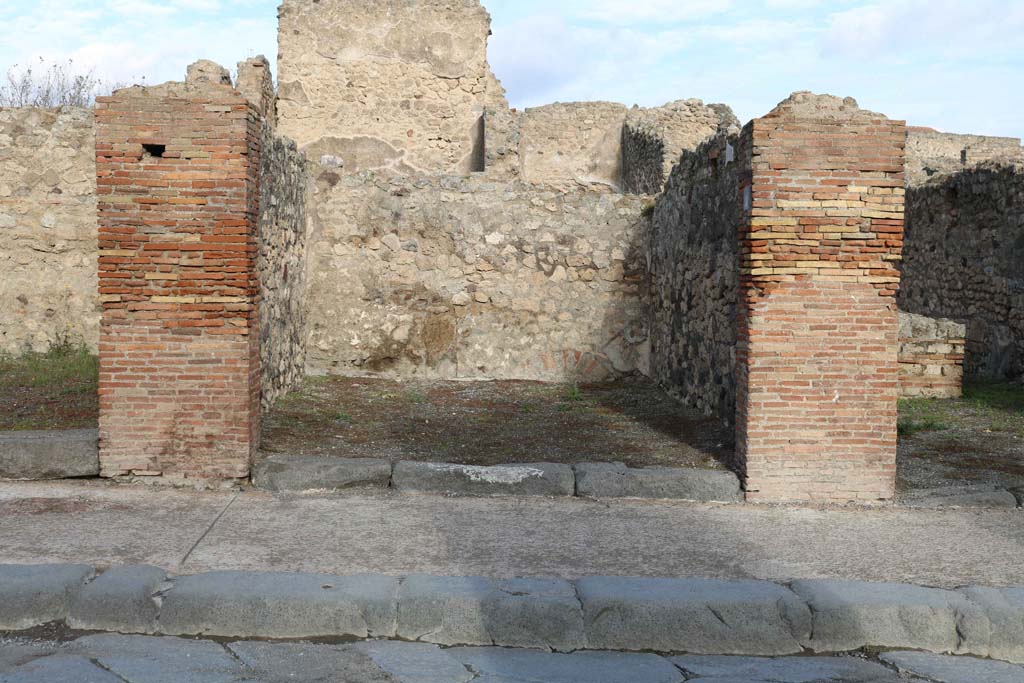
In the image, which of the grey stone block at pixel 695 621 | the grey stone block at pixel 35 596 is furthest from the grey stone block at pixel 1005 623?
the grey stone block at pixel 35 596

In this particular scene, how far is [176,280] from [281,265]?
2836 mm

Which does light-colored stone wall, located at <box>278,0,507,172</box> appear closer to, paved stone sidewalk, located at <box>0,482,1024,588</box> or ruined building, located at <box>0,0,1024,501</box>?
ruined building, located at <box>0,0,1024,501</box>

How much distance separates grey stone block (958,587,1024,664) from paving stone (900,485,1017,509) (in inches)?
62.2

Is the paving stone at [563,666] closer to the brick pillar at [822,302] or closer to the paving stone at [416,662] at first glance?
the paving stone at [416,662]

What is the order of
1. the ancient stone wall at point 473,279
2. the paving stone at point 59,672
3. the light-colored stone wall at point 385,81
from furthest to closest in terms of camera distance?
the light-colored stone wall at point 385,81 → the ancient stone wall at point 473,279 → the paving stone at point 59,672

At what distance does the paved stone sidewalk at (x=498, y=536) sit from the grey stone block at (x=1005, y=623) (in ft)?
0.75

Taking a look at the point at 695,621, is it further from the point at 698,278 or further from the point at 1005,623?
the point at 698,278

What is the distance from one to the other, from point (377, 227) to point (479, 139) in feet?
13.1

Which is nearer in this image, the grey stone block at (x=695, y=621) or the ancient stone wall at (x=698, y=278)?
the grey stone block at (x=695, y=621)

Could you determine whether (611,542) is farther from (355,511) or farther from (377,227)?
(377,227)

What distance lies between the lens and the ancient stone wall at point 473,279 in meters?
9.55

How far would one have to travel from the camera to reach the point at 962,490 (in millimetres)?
5316

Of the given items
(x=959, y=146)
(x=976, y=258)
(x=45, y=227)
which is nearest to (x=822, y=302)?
(x=976, y=258)

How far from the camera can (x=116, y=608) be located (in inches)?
140
